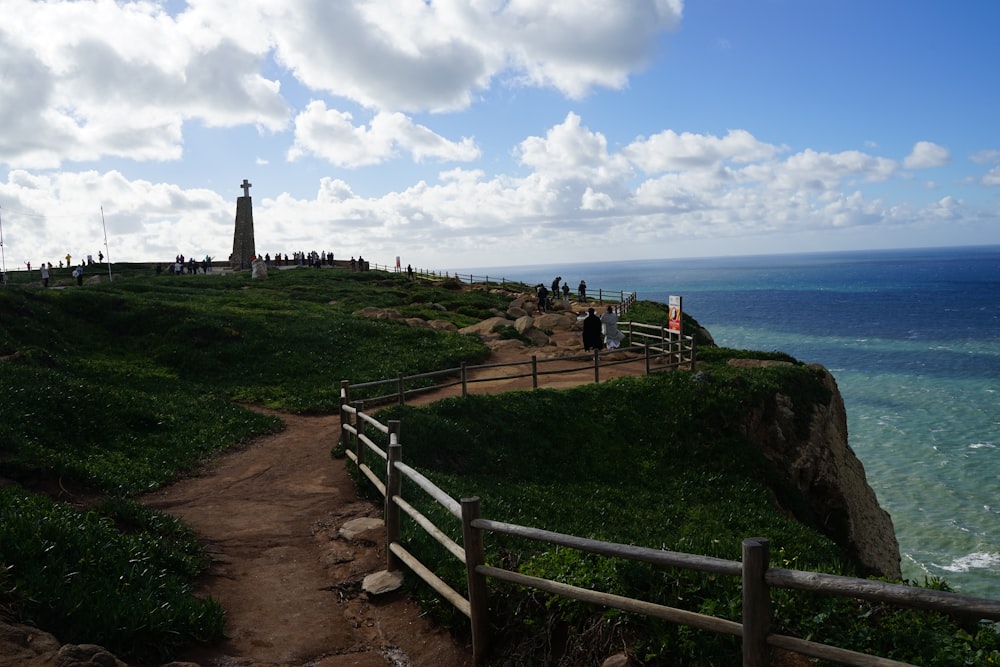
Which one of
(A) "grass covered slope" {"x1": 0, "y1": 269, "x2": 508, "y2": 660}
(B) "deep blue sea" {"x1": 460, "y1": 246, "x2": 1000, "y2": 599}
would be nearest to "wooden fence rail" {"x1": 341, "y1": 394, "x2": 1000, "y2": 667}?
(A) "grass covered slope" {"x1": 0, "y1": 269, "x2": 508, "y2": 660}

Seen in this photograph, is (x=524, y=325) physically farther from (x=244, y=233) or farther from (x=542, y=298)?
(x=244, y=233)

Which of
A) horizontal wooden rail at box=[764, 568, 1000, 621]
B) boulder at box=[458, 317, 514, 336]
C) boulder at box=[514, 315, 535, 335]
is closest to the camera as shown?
horizontal wooden rail at box=[764, 568, 1000, 621]

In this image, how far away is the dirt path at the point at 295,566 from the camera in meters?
7.24

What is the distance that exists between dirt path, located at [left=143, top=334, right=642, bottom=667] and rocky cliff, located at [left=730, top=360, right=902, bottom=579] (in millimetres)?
11870

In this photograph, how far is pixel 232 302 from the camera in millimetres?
35938

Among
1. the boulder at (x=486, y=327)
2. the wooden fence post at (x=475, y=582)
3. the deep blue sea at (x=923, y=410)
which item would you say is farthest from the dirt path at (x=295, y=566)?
the boulder at (x=486, y=327)

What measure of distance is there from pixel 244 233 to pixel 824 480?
186ft

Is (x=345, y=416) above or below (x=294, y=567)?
above

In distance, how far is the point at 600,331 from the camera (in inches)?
1062

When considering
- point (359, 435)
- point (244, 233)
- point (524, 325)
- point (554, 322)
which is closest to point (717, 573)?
point (359, 435)

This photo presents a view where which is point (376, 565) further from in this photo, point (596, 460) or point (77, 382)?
point (77, 382)

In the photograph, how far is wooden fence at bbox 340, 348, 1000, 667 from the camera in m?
4.15

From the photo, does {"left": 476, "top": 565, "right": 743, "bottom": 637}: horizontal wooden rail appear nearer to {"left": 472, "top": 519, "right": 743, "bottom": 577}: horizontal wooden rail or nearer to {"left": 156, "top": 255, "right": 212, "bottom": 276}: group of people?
{"left": 472, "top": 519, "right": 743, "bottom": 577}: horizontal wooden rail

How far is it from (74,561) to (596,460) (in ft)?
39.0
